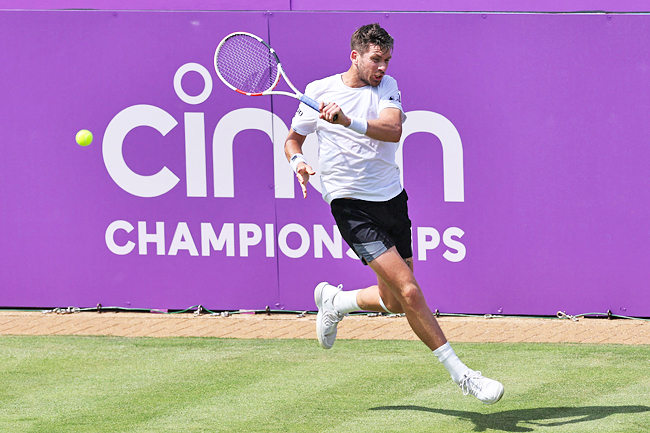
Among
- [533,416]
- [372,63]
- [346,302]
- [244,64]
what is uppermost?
[244,64]

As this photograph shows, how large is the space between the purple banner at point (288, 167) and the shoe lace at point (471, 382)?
288 centimetres

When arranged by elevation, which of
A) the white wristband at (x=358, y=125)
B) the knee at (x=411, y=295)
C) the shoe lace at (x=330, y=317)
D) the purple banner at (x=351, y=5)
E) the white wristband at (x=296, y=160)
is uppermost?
the purple banner at (x=351, y=5)

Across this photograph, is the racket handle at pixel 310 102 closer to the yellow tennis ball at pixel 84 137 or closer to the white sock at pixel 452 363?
the white sock at pixel 452 363

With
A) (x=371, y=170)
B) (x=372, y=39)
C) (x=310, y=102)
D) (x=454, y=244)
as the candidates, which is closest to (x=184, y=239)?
(x=454, y=244)

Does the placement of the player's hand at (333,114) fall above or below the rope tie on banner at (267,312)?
above

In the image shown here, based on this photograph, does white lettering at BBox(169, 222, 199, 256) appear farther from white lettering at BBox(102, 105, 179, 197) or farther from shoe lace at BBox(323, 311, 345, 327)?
shoe lace at BBox(323, 311, 345, 327)

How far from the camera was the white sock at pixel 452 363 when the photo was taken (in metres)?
4.92

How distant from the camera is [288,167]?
310 inches

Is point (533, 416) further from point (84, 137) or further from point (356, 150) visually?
point (84, 137)

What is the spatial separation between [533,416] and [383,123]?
164 centimetres

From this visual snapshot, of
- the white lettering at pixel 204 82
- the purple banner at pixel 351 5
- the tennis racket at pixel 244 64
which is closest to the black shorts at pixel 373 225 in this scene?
the tennis racket at pixel 244 64

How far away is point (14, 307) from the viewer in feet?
27.8

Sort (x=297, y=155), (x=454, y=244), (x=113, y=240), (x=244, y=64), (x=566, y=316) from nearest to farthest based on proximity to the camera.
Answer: (x=297, y=155) → (x=244, y=64) → (x=566, y=316) → (x=454, y=244) → (x=113, y=240)

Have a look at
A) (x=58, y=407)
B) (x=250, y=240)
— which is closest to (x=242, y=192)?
(x=250, y=240)
